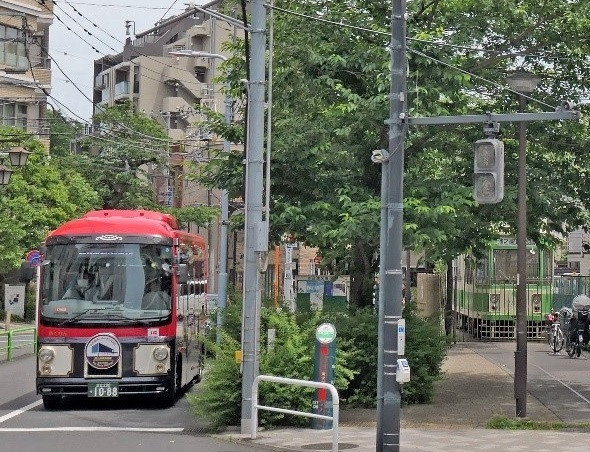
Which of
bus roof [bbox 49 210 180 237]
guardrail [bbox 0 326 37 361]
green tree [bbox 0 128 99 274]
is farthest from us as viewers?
green tree [bbox 0 128 99 274]

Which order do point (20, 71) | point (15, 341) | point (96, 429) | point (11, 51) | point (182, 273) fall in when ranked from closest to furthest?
point (96, 429), point (182, 273), point (15, 341), point (20, 71), point (11, 51)

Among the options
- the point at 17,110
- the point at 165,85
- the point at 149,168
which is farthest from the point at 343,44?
the point at 165,85

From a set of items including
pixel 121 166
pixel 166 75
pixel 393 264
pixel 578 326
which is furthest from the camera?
pixel 166 75

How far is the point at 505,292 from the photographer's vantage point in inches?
1572

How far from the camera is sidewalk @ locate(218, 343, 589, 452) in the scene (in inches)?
632

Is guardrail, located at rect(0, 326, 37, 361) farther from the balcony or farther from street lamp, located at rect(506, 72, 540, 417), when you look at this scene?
the balcony

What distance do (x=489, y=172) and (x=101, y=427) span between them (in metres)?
7.51

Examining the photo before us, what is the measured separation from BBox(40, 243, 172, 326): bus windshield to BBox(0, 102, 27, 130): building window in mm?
41696

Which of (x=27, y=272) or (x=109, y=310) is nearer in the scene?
(x=109, y=310)

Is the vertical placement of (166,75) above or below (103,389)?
above

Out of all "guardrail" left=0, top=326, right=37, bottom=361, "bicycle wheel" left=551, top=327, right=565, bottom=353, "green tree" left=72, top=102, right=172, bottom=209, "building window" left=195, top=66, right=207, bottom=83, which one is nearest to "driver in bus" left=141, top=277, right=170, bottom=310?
"guardrail" left=0, top=326, right=37, bottom=361

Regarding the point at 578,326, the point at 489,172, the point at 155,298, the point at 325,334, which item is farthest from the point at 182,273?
the point at 578,326

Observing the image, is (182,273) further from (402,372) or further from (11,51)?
(11,51)

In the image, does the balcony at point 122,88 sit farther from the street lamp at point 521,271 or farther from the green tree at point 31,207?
the street lamp at point 521,271
